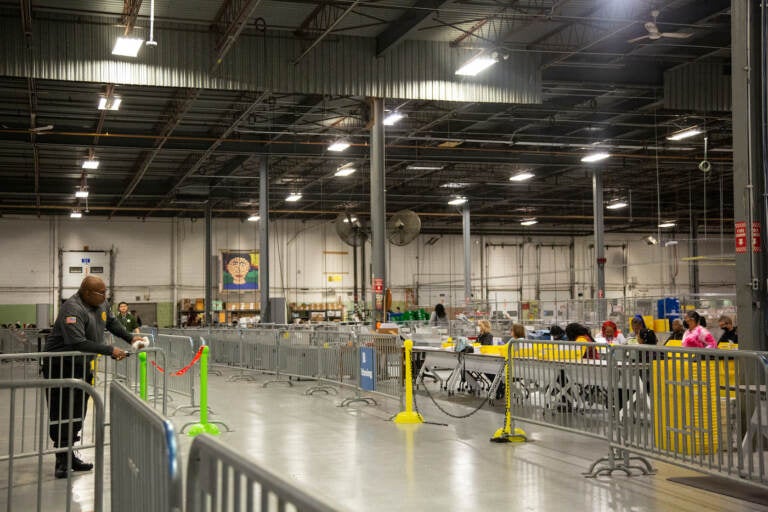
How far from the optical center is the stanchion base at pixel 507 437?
10.3m

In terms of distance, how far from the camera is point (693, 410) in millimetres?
7266

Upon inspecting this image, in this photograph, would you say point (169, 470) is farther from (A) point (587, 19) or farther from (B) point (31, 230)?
(B) point (31, 230)

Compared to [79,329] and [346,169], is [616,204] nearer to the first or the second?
[346,169]

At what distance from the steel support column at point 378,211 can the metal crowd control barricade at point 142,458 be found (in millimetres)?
16145

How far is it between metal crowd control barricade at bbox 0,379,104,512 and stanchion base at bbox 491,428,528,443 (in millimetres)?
4825

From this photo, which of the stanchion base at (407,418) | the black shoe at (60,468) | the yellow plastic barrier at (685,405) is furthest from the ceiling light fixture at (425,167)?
the yellow plastic barrier at (685,405)

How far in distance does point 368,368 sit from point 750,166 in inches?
286

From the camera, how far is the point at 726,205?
4725cm

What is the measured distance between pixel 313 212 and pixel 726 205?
23.8 m

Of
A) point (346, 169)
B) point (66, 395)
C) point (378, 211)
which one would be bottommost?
point (66, 395)

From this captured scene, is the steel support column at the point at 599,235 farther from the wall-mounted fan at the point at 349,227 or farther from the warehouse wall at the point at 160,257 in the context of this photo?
the wall-mounted fan at the point at 349,227

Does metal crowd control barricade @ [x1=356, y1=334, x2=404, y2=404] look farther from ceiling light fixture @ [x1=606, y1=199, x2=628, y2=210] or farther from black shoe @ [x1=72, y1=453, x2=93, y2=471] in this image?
ceiling light fixture @ [x1=606, y1=199, x2=628, y2=210]

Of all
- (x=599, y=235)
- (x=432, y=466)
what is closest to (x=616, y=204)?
(x=599, y=235)

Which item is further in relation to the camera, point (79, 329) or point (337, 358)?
point (337, 358)
